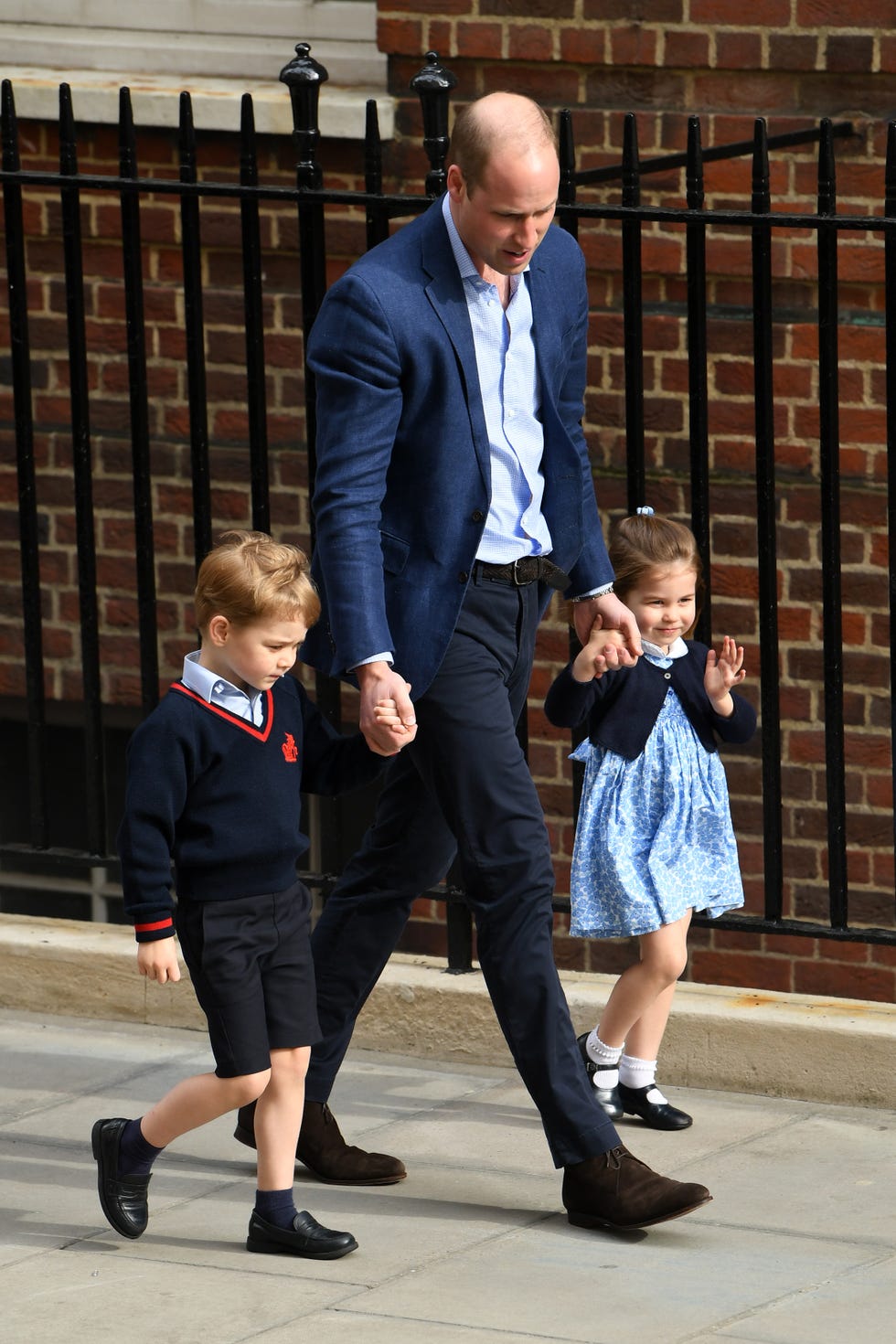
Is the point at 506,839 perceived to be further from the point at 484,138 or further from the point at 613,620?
the point at 484,138

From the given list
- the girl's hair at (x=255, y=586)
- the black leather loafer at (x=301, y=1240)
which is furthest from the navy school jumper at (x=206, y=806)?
the black leather loafer at (x=301, y=1240)

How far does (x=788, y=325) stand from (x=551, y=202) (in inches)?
104

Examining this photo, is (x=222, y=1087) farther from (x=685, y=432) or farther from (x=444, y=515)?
(x=685, y=432)

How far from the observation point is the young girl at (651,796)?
14.4ft

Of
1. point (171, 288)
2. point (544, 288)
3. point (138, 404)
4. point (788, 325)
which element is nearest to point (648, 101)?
point (788, 325)

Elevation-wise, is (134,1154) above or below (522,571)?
below

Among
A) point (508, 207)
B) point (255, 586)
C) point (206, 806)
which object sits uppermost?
point (508, 207)

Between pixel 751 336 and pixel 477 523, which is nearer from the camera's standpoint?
pixel 477 523

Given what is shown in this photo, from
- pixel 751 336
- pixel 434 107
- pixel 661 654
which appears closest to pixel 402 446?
pixel 661 654

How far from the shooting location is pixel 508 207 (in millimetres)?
3713

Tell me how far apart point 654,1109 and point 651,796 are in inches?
24.6

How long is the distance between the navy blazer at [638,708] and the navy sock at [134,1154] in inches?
44.5

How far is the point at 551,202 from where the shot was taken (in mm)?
3730

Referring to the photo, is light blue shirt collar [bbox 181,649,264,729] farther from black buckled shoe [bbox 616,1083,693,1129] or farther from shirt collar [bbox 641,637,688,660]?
black buckled shoe [bbox 616,1083,693,1129]
